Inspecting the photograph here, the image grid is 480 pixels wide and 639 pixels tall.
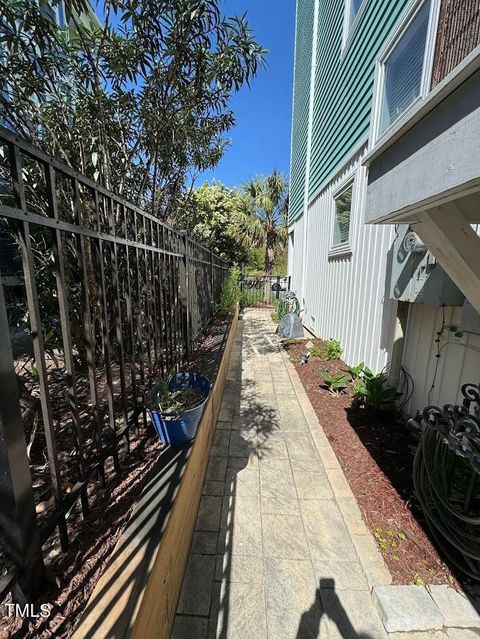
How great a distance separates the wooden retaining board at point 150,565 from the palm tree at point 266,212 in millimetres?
15170

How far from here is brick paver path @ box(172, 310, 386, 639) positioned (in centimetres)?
137

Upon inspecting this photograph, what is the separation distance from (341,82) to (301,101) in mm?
4796

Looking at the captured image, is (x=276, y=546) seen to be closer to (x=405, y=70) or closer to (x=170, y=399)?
(x=170, y=399)

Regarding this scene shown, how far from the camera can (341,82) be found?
5.14m

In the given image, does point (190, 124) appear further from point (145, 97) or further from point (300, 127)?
point (300, 127)

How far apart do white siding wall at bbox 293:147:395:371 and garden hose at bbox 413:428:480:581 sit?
63.3 inches

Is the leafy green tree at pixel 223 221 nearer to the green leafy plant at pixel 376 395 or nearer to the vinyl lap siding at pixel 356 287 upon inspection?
the vinyl lap siding at pixel 356 287

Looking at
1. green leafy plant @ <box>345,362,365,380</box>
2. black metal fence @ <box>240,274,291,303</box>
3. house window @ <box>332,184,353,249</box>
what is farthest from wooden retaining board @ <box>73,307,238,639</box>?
black metal fence @ <box>240,274,291,303</box>

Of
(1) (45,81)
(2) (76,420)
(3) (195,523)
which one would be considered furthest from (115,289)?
(1) (45,81)

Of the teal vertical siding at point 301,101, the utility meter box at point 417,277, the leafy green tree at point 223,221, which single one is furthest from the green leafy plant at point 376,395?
the leafy green tree at point 223,221

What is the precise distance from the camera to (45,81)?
9.32 feet

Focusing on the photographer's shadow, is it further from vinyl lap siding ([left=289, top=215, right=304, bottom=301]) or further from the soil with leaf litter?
vinyl lap siding ([left=289, top=215, right=304, bottom=301])

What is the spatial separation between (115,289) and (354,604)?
222cm

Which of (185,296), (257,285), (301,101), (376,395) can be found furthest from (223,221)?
(376,395)
